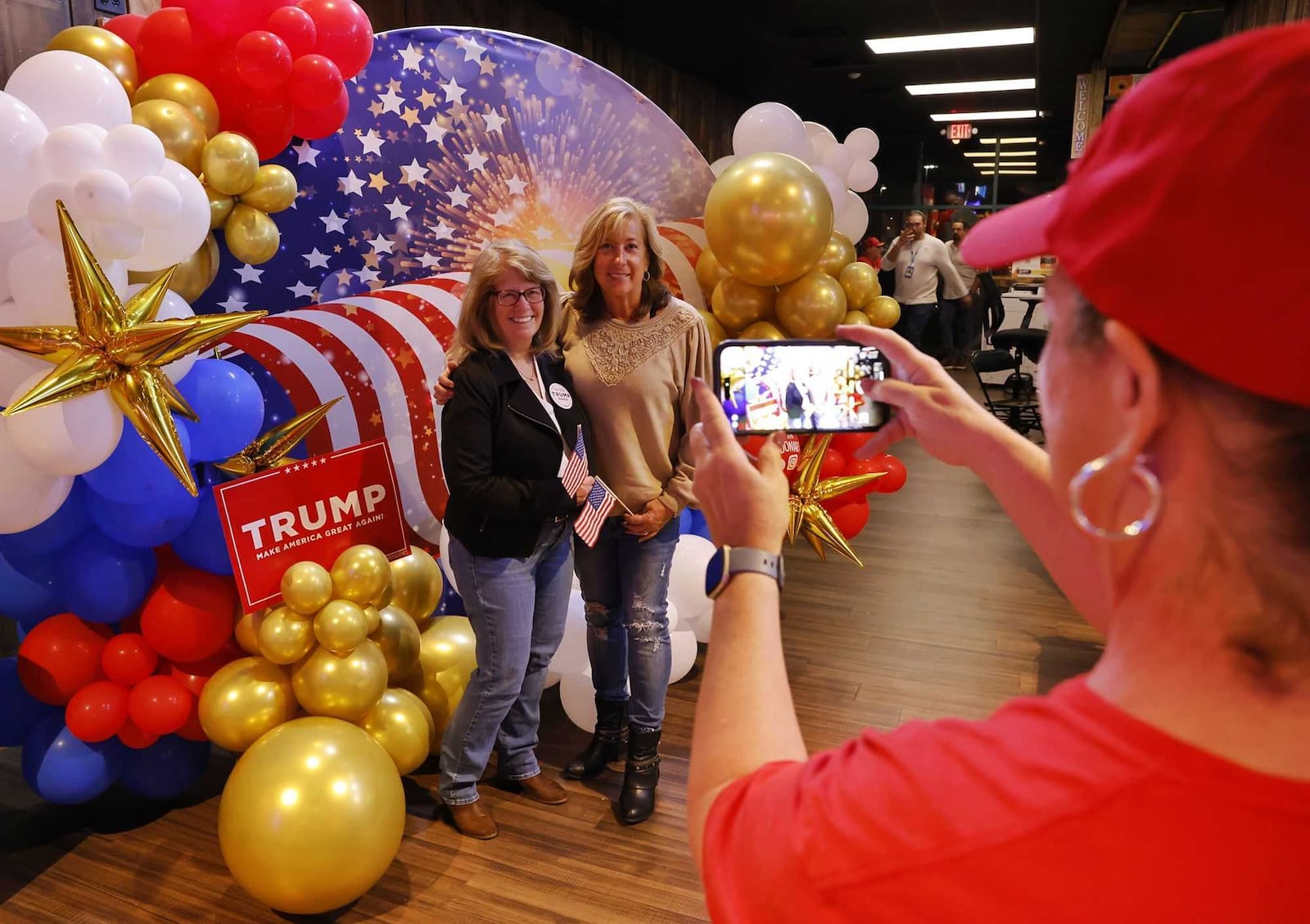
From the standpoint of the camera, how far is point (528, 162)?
331cm

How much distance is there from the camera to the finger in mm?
856

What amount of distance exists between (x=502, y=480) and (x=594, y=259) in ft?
2.04

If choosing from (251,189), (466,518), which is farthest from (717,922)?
(251,189)

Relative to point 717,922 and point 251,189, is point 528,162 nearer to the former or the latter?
point 251,189

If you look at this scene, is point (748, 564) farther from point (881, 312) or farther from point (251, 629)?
point (881, 312)

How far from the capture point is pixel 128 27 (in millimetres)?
2275

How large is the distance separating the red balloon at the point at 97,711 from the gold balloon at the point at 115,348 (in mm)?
589

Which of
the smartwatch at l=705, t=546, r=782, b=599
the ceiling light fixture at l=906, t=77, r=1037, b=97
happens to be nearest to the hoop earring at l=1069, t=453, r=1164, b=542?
the smartwatch at l=705, t=546, r=782, b=599

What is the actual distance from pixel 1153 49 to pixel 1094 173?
9.53 m

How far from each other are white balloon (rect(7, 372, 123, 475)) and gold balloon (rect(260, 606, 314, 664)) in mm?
516

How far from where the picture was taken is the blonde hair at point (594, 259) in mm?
2393

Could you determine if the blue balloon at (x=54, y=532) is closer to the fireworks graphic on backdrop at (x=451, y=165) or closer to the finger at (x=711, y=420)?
the fireworks graphic on backdrop at (x=451, y=165)

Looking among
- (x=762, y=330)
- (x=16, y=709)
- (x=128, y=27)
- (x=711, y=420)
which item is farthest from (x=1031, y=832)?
(x=762, y=330)

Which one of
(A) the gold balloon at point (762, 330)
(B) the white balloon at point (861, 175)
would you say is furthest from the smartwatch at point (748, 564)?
(B) the white balloon at point (861, 175)
